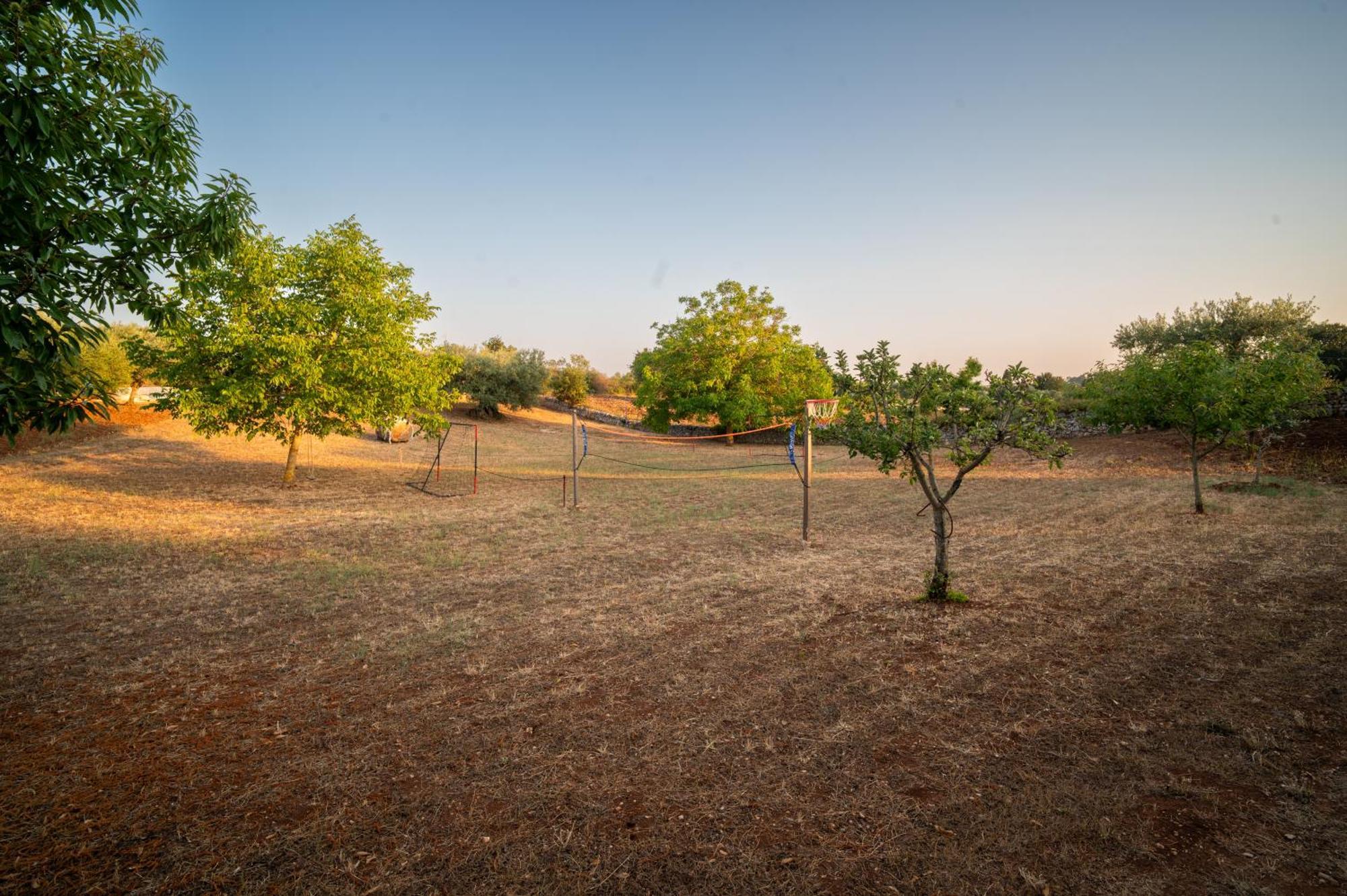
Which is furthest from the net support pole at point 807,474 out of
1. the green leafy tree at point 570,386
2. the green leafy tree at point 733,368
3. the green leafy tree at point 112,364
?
the green leafy tree at point 570,386

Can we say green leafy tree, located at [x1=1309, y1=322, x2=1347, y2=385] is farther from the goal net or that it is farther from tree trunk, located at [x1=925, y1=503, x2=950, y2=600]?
the goal net

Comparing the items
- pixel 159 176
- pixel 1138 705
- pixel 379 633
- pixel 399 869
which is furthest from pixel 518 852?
pixel 159 176

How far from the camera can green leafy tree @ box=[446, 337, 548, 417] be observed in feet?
153

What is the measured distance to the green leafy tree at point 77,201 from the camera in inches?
157

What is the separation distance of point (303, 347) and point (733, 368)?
28.4 meters

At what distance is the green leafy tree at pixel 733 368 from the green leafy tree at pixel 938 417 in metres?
30.2

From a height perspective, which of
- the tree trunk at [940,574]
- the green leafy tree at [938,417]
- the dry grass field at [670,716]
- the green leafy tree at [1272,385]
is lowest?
the dry grass field at [670,716]

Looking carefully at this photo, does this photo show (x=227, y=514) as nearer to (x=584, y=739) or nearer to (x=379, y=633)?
(x=379, y=633)

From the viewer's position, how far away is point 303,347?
15367 mm

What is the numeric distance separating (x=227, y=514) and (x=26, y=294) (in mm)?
12512

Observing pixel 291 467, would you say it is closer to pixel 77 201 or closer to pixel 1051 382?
pixel 77 201

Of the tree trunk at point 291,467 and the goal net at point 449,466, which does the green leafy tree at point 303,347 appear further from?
the goal net at point 449,466

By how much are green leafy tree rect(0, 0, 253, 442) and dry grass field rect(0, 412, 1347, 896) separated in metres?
3.01

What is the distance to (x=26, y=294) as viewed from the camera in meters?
4.02
